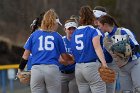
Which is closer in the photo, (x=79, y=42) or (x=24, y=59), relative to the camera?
(x=79, y=42)

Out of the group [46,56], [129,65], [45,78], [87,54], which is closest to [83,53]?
[87,54]

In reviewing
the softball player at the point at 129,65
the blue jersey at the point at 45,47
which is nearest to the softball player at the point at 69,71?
the softball player at the point at 129,65

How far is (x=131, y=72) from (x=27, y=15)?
41.2 ft

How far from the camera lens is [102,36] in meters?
7.46

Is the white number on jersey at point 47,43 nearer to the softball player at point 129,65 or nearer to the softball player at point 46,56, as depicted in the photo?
the softball player at point 46,56

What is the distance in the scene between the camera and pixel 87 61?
7348 millimetres

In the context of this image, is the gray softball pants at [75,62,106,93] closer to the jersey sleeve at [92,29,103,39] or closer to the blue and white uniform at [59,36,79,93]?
the jersey sleeve at [92,29,103,39]

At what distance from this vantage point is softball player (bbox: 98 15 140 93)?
7.84m

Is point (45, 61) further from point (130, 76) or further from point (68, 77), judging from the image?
point (130, 76)

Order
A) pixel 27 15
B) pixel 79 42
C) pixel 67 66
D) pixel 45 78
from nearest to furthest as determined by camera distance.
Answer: pixel 45 78, pixel 79 42, pixel 67 66, pixel 27 15

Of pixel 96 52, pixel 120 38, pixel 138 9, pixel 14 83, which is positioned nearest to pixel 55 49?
pixel 96 52

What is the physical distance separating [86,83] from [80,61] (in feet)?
1.18

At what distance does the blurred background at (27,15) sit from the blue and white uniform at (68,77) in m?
10.4

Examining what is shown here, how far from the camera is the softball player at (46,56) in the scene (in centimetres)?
724
